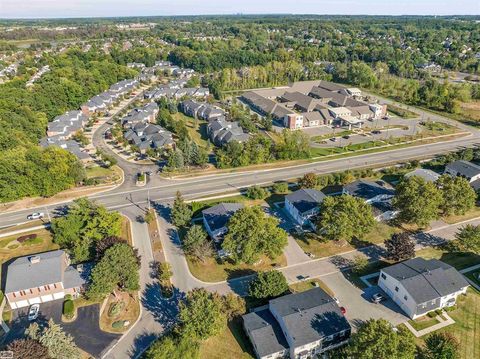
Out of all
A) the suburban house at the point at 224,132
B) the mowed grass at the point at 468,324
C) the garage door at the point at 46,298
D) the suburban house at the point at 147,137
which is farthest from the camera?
the suburban house at the point at 224,132

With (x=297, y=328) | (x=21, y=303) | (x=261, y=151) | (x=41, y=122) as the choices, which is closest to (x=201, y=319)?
(x=297, y=328)

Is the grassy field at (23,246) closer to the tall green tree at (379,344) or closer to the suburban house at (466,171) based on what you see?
the tall green tree at (379,344)

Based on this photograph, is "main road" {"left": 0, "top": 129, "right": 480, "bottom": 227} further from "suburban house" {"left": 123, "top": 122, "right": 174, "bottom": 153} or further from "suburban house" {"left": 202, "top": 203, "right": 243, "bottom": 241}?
"suburban house" {"left": 123, "top": 122, "right": 174, "bottom": 153}

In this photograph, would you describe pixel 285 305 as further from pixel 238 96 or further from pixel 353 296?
pixel 238 96

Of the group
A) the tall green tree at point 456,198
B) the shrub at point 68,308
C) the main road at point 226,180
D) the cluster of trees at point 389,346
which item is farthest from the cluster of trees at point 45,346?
the tall green tree at point 456,198

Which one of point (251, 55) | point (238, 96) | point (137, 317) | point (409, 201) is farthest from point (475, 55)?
point (137, 317)
